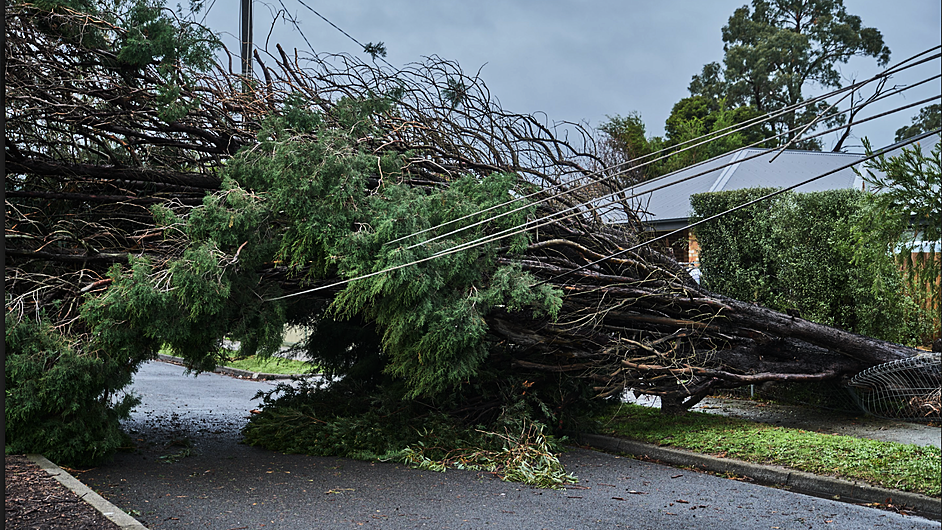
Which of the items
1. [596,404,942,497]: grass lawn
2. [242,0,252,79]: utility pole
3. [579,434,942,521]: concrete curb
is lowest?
[579,434,942,521]: concrete curb

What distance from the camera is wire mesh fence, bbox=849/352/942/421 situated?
294 inches

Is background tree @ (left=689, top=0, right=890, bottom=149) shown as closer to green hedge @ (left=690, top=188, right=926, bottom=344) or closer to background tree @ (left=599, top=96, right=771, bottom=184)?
background tree @ (left=599, top=96, right=771, bottom=184)

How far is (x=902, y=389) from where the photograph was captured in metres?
8.40

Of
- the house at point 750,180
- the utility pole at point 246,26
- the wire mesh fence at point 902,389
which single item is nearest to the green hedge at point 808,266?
the wire mesh fence at point 902,389

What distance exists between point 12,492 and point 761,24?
37.9 metres

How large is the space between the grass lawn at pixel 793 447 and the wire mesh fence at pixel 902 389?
2.63 ft

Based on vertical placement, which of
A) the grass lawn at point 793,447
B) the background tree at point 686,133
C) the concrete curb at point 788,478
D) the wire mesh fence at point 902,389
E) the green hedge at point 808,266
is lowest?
the concrete curb at point 788,478

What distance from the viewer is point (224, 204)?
6215 mm

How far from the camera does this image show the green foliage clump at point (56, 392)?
6.15 m

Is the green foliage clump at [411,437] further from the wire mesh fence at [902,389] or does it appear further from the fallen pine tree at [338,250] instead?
the wire mesh fence at [902,389]

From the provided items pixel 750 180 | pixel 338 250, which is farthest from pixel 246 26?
pixel 750 180

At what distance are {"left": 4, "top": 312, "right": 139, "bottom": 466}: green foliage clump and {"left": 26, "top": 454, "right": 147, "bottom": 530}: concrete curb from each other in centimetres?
23

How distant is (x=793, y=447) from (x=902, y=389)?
7.07 feet

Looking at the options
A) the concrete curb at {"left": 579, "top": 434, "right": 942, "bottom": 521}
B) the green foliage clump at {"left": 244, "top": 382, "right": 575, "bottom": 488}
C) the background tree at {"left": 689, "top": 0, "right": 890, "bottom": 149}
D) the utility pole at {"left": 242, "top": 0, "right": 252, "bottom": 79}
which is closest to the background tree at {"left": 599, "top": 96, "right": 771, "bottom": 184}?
the background tree at {"left": 689, "top": 0, "right": 890, "bottom": 149}
